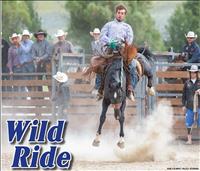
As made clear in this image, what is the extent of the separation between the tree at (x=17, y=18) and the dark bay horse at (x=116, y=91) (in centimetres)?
2498

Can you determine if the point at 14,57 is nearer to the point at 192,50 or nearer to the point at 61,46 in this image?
the point at 61,46

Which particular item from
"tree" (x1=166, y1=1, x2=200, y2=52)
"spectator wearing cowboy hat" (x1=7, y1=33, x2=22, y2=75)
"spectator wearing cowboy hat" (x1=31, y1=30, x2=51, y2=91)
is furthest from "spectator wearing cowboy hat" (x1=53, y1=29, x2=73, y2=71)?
"tree" (x1=166, y1=1, x2=200, y2=52)

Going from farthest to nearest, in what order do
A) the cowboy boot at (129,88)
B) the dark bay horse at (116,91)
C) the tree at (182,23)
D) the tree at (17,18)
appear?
the tree at (17,18), the tree at (182,23), the cowboy boot at (129,88), the dark bay horse at (116,91)

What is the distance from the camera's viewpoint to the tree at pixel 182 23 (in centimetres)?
3866

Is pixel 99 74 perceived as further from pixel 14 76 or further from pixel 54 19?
pixel 54 19

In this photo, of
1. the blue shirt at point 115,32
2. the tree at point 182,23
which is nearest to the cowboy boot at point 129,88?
the blue shirt at point 115,32

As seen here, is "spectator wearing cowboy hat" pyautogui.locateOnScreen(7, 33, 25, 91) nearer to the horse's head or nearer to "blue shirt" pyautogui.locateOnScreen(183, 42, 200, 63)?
the horse's head

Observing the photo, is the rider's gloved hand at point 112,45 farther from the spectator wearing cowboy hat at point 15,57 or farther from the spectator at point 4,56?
the spectator at point 4,56

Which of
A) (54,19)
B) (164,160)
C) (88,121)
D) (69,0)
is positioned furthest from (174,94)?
(54,19)

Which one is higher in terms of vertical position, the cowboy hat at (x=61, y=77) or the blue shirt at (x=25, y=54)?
the blue shirt at (x=25, y=54)

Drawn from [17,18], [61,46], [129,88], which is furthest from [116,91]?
[17,18]

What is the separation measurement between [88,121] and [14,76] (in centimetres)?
231

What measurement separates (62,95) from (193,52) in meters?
3.11

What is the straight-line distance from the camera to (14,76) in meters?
19.7
